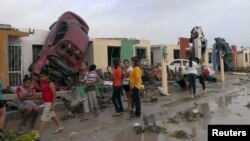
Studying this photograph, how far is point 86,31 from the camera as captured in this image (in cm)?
1914

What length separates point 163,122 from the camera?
10.6 m

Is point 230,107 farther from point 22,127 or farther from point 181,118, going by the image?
point 22,127

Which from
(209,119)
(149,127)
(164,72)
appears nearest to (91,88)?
(149,127)

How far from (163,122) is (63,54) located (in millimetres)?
6744

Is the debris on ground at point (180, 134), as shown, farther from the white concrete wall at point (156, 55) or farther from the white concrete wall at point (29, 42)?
the white concrete wall at point (156, 55)

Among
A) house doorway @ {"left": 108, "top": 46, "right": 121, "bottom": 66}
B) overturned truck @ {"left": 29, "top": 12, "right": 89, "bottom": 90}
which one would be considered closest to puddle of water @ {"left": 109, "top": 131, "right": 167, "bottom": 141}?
overturned truck @ {"left": 29, "top": 12, "right": 89, "bottom": 90}

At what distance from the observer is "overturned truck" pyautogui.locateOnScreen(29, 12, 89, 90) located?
15452mm

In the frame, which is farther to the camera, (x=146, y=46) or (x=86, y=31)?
(x=146, y=46)

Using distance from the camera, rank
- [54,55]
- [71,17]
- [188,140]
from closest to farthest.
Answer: [188,140]
[54,55]
[71,17]

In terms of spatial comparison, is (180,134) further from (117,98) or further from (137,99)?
(117,98)

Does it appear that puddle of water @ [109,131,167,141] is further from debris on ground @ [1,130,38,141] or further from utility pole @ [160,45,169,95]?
utility pole @ [160,45,169,95]

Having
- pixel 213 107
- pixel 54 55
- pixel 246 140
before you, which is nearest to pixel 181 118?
pixel 213 107

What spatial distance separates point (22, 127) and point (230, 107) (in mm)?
7041

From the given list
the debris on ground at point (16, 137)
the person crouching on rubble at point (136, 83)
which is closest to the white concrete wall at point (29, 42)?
the person crouching on rubble at point (136, 83)
